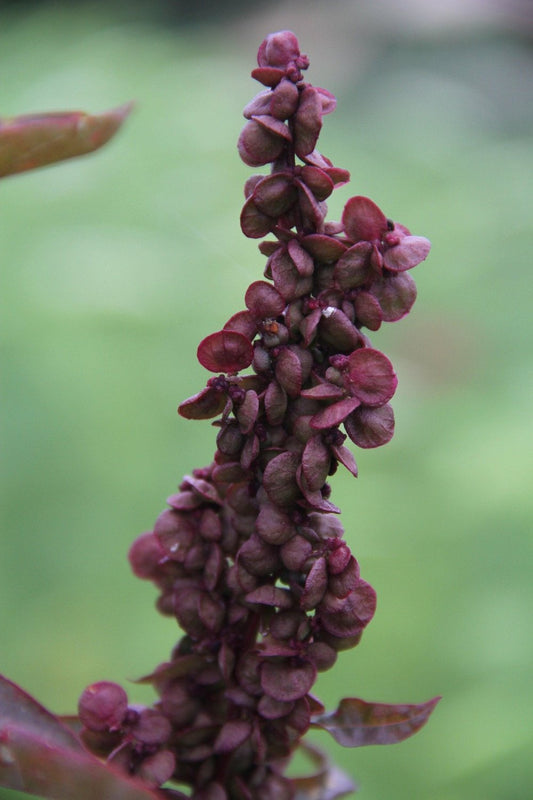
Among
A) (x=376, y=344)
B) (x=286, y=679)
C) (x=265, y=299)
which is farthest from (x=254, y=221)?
(x=376, y=344)

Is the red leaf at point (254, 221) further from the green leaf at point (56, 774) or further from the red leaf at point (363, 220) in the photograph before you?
the green leaf at point (56, 774)

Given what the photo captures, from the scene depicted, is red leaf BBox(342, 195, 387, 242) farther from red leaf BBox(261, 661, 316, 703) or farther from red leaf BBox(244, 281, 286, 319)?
red leaf BBox(261, 661, 316, 703)

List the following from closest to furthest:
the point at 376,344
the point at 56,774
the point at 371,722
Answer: the point at 56,774
the point at 371,722
the point at 376,344

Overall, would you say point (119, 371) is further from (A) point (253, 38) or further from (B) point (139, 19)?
(B) point (139, 19)

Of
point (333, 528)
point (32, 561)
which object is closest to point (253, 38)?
point (32, 561)

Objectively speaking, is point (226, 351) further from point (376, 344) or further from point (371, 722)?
point (376, 344)

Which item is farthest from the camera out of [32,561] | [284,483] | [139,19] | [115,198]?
[139,19]
